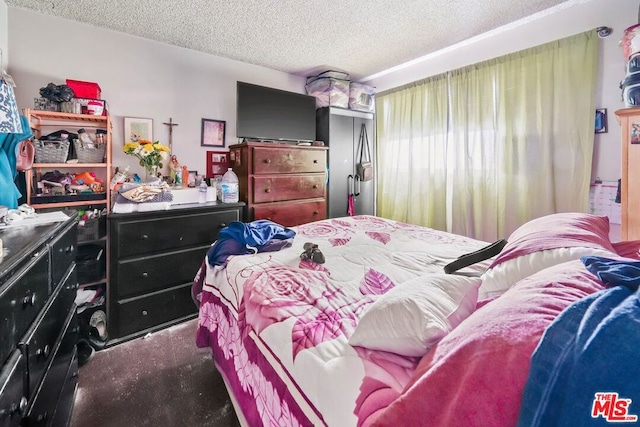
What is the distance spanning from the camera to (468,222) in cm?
293

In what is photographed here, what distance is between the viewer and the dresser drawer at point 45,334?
89 cm

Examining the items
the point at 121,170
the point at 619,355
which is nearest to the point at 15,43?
the point at 121,170

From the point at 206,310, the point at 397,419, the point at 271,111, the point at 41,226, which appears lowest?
the point at 206,310

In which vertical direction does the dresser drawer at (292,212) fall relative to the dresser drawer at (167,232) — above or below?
above

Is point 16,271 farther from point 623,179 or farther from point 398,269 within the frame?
A: point 623,179

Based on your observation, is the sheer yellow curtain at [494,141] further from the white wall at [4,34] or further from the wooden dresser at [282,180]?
the white wall at [4,34]

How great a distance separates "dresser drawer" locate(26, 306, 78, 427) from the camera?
0.95 m

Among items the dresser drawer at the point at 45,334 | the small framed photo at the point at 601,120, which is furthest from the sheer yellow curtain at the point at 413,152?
the dresser drawer at the point at 45,334

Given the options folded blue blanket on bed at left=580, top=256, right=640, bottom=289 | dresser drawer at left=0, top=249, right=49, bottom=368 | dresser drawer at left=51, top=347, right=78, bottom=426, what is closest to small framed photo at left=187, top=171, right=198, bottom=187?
dresser drawer at left=51, top=347, right=78, bottom=426

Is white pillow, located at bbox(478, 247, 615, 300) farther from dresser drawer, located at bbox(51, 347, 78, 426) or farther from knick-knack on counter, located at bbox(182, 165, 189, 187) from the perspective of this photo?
knick-knack on counter, located at bbox(182, 165, 189, 187)

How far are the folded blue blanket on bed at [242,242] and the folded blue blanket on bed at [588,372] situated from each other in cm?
140

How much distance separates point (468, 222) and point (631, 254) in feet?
6.12

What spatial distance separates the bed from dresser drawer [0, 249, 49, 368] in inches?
25.9

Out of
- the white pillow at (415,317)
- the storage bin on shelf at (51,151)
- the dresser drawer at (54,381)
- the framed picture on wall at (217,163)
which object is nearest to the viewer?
the white pillow at (415,317)
